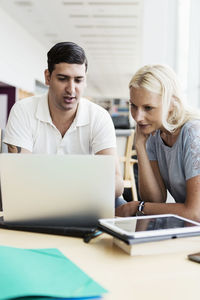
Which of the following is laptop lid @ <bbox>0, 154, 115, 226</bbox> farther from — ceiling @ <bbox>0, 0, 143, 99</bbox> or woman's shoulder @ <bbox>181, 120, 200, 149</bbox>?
ceiling @ <bbox>0, 0, 143, 99</bbox>

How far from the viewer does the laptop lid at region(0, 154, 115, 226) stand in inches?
36.4

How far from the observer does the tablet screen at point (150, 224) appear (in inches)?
33.6

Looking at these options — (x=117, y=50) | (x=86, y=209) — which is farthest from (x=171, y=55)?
(x=86, y=209)

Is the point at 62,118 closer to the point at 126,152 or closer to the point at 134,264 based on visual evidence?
the point at 134,264

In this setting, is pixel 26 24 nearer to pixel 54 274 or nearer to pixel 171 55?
pixel 171 55

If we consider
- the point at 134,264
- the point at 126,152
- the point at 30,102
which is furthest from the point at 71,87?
the point at 126,152

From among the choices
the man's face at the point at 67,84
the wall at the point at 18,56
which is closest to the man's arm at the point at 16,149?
the man's face at the point at 67,84

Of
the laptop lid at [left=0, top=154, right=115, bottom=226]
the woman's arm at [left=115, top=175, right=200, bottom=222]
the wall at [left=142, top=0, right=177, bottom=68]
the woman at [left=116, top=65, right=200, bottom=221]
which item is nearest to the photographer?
the laptop lid at [left=0, top=154, right=115, bottom=226]

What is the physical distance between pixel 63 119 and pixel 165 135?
0.54 metres

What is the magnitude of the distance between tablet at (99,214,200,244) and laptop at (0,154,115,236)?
0.07m

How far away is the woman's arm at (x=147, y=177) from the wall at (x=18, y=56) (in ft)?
17.7

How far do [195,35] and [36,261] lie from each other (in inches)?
205

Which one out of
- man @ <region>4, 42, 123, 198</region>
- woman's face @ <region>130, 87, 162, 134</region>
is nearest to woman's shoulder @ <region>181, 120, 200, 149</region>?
woman's face @ <region>130, 87, 162, 134</region>

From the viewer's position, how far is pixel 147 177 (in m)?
1.66
